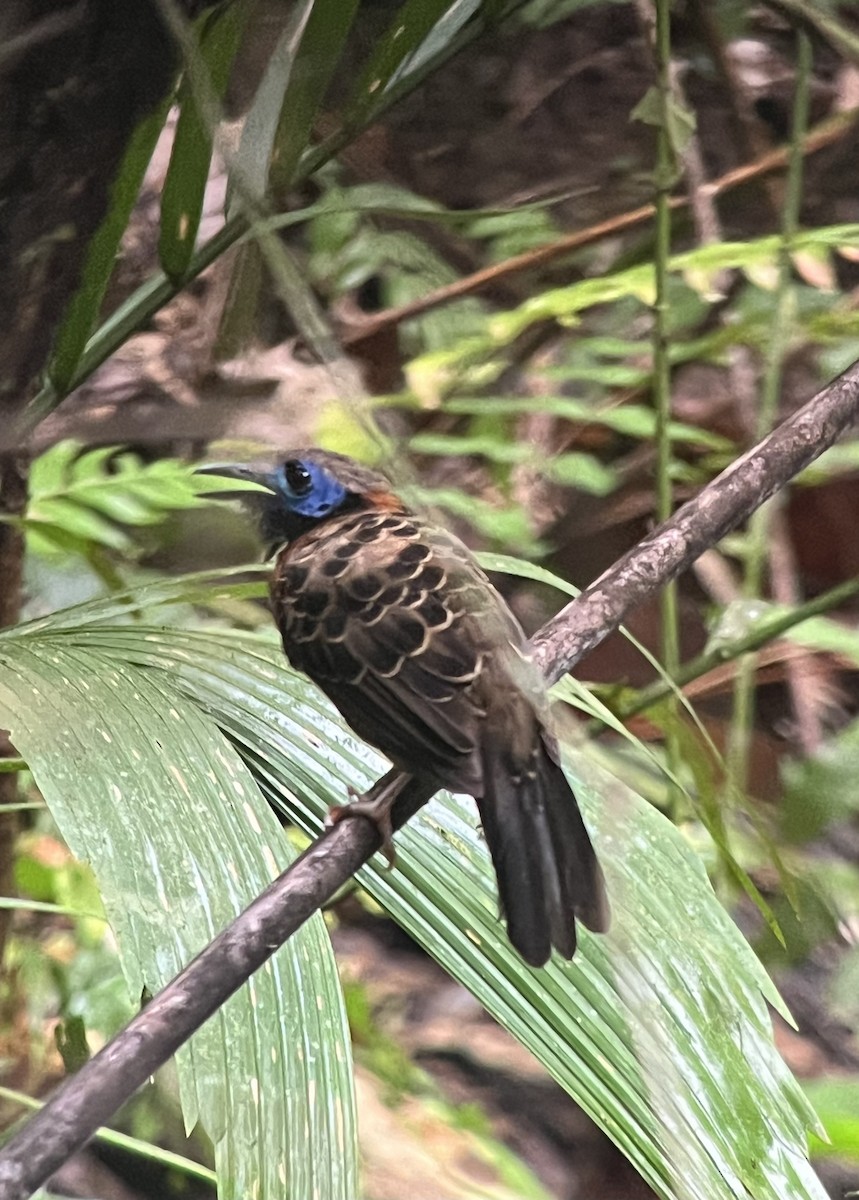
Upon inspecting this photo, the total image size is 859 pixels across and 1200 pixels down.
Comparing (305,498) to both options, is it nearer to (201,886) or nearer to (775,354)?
(201,886)

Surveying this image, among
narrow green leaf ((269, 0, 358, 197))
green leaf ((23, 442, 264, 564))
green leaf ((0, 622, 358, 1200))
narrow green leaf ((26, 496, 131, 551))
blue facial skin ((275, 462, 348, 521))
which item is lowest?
green leaf ((0, 622, 358, 1200))

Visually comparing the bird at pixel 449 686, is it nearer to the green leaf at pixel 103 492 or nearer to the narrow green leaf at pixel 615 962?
the narrow green leaf at pixel 615 962

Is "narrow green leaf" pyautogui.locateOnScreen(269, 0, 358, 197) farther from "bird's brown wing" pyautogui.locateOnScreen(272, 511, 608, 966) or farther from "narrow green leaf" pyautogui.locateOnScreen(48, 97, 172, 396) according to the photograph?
"bird's brown wing" pyautogui.locateOnScreen(272, 511, 608, 966)

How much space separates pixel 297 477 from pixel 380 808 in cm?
47

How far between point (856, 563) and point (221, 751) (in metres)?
2.18

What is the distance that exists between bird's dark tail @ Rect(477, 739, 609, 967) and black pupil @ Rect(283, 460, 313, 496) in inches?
16.4

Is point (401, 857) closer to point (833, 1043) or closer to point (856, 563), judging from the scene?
point (833, 1043)

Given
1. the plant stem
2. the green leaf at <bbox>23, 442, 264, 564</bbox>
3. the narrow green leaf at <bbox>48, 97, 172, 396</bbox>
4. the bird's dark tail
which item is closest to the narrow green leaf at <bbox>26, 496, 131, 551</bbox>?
the green leaf at <bbox>23, 442, 264, 564</bbox>

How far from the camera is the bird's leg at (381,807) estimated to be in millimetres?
848

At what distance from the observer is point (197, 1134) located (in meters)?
1.87

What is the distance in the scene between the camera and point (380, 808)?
86 centimetres

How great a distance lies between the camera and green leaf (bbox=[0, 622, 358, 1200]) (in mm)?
791

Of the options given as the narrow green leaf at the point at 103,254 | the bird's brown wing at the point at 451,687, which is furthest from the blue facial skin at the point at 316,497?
the narrow green leaf at the point at 103,254

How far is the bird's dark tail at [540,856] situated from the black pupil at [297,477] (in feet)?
1.37
